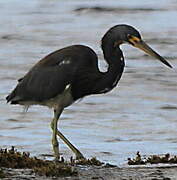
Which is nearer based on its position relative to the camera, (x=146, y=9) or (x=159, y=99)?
(x=159, y=99)

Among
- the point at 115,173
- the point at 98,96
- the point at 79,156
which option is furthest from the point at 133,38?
the point at 98,96

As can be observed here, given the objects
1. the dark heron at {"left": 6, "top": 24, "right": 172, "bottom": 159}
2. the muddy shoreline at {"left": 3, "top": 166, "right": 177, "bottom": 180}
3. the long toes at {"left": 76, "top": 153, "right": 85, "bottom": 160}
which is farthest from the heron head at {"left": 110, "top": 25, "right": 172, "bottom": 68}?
the muddy shoreline at {"left": 3, "top": 166, "right": 177, "bottom": 180}

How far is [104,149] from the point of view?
34.7 ft

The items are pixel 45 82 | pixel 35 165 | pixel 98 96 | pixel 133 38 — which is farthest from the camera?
pixel 98 96

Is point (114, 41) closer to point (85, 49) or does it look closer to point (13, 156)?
point (85, 49)

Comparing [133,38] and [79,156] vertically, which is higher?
[133,38]

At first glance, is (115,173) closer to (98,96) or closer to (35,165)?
(35,165)

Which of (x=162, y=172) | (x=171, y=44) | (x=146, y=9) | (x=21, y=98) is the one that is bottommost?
(x=162, y=172)

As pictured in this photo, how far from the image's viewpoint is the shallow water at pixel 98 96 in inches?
436

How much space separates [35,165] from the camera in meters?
8.09

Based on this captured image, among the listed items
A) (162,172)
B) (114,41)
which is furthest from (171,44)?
(162,172)

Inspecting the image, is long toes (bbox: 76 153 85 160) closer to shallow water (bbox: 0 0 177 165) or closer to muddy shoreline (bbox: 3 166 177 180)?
shallow water (bbox: 0 0 177 165)

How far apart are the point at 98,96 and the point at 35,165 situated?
572cm

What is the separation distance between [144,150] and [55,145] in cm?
126
